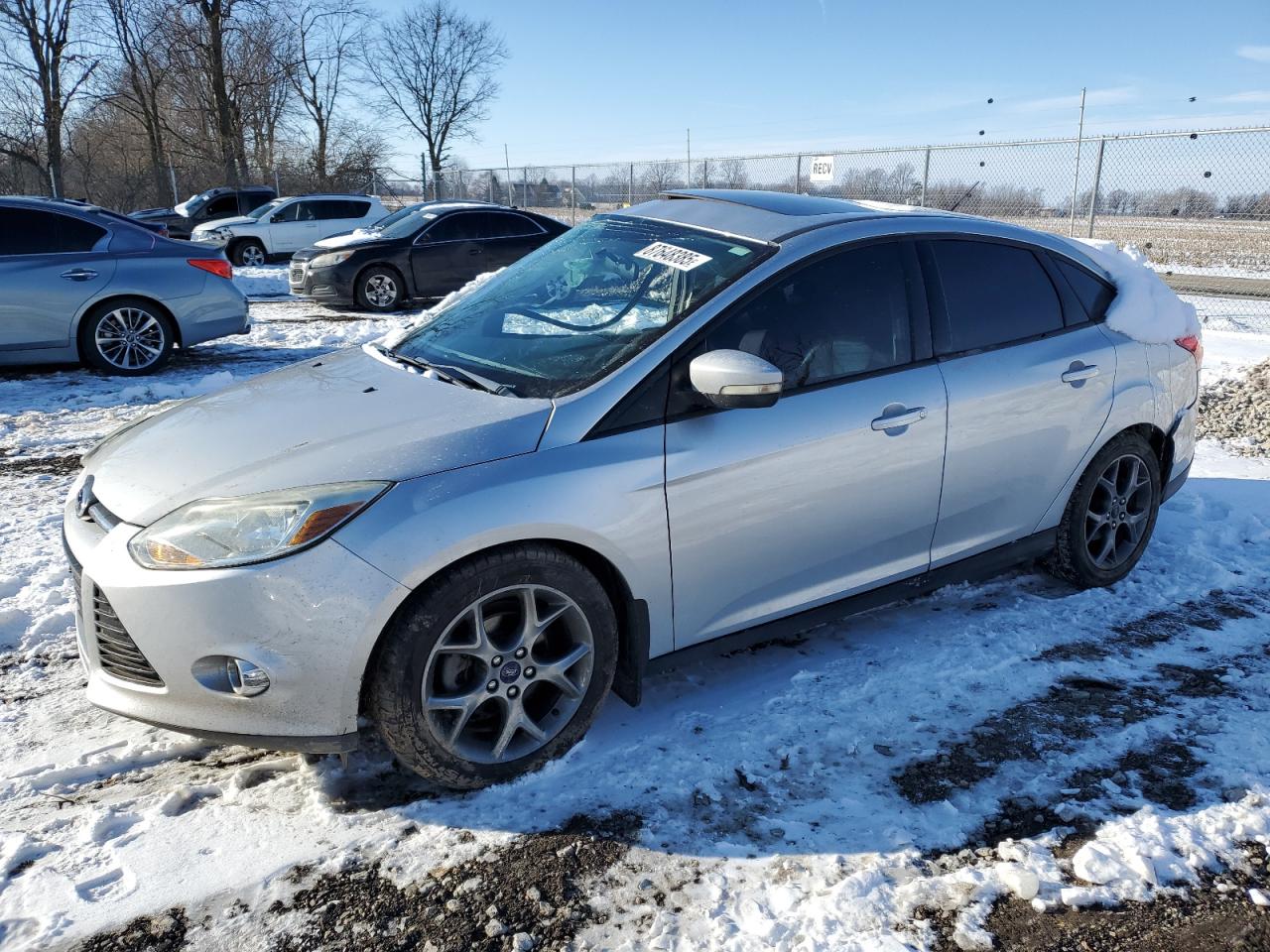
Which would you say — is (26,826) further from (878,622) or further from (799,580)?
(878,622)

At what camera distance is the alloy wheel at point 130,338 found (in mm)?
8406

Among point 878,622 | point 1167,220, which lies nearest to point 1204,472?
point 878,622

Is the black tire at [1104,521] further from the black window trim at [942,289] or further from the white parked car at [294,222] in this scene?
the white parked car at [294,222]

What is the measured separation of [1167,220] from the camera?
17.9 metres

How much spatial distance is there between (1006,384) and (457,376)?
214 centimetres

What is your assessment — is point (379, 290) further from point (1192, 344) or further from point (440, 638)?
point (440, 638)

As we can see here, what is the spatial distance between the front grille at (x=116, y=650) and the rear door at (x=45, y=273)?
666 centimetres

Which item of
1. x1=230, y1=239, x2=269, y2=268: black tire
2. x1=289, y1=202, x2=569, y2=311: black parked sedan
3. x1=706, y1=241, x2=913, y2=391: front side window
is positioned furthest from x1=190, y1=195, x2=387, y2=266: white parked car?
x1=706, y1=241, x2=913, y2=391: front side window

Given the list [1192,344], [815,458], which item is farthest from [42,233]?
[1192,344]

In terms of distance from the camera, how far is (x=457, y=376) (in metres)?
3.25

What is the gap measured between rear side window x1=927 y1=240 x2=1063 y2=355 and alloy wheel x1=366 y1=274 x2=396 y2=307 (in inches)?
427

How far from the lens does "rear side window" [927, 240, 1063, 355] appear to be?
3691 mm

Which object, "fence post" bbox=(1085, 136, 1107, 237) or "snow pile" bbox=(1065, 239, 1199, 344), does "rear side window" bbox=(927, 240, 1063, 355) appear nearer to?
"snow pile" bbox=(1065, 239, 1199, 344)

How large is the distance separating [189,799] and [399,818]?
0.65 meters
